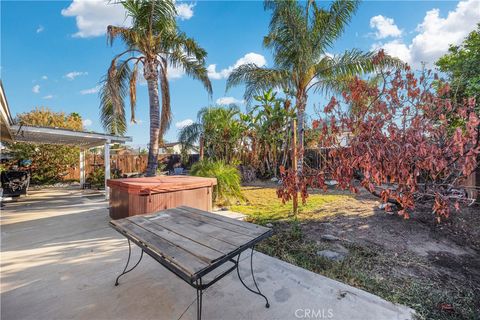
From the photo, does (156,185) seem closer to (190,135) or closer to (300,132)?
(300,132)

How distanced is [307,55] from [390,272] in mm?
5978

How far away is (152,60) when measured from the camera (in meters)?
6.22

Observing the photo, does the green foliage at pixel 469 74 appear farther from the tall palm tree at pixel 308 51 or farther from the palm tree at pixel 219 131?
the palm tree at pixel 219 131

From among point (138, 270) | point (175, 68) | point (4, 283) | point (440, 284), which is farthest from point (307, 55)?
point (4, 283)

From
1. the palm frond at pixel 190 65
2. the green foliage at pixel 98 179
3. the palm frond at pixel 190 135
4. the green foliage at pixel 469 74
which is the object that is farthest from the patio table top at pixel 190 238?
the green foliage at pixel 98 179

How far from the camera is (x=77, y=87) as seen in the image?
9367 millimetres

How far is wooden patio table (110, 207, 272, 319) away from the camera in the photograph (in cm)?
132

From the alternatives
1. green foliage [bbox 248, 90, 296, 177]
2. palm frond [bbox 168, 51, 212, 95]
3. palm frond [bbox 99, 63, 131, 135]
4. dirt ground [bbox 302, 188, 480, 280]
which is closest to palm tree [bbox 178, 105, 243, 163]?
green foliage [bbox 248, 90, 296, 177]

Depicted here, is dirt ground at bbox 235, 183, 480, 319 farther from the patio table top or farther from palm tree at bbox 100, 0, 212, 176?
palm tree at bbox 100, 0, 212, 176

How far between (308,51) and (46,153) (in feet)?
40.8

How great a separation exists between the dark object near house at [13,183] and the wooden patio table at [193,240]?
7.93 meters

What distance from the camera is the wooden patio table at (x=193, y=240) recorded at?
1321 mm

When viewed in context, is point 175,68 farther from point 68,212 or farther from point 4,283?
point 4,283

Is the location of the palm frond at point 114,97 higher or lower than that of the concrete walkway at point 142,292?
higher
